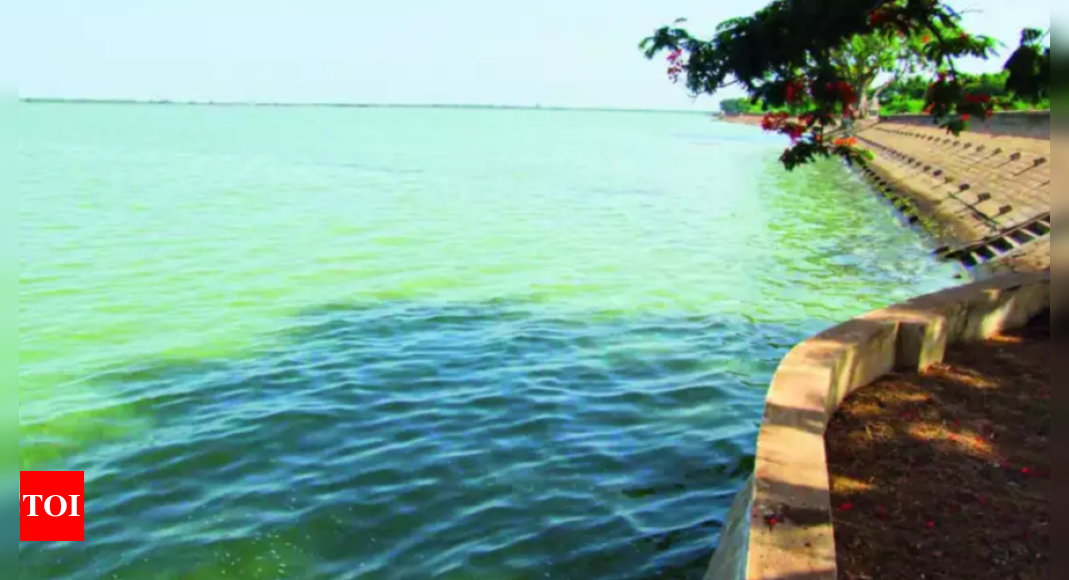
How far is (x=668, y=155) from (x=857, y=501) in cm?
7135

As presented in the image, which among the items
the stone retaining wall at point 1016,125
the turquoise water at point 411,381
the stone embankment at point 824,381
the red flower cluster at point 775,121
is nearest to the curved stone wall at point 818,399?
the stone embankment at point 824,381

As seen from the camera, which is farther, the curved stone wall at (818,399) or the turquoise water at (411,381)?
the turquoise water at (411,381)

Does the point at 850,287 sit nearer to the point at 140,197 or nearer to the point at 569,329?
the point at 569,329

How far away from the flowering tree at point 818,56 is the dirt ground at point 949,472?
2750 millimetres

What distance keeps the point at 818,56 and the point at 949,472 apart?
15.5ft

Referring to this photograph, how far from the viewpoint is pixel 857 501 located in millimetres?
5449

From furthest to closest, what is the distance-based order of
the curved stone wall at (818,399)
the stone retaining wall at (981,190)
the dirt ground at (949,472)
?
the stone retaining wall at (981,190) < the dirt ground at (949,472) < the curved stone wall at (818,399)

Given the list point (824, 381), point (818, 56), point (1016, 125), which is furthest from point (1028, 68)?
point (1016, 125)

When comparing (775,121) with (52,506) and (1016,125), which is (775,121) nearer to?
(52,506)

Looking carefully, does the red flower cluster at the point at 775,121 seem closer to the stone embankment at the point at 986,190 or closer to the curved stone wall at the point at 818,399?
the curved stone wall at the point at 818,399

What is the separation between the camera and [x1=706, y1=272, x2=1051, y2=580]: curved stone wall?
447 centimetres

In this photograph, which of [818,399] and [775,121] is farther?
[775,121]

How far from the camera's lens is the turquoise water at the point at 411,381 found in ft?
23.3

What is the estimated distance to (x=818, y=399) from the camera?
20.1 ft
